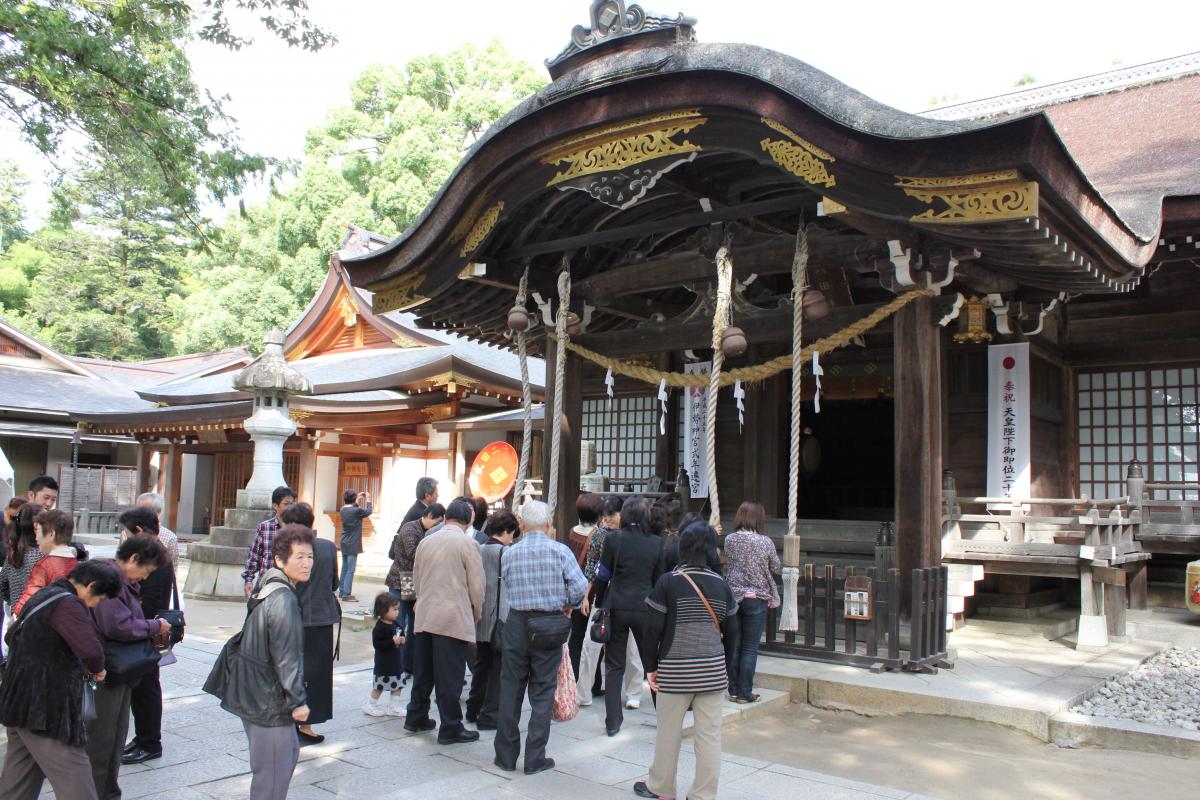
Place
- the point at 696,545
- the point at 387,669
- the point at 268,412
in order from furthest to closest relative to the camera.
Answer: the point at 268,412 → the point at 387,669 → the point at 696,545

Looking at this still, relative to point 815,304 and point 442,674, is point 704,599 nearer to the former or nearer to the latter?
point 442,674

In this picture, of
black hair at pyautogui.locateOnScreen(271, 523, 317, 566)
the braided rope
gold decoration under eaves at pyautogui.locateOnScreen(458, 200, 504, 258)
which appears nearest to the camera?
black hair at pyautogui.locateOnScreen(271, 523, 317, 566)

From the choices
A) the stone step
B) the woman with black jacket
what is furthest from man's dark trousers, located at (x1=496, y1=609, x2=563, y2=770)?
the stone step

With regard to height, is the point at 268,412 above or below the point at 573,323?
below

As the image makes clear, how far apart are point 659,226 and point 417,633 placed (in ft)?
14.1

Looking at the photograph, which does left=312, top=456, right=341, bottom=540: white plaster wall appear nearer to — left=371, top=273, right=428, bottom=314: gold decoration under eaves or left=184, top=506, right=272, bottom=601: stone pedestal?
left=184, top=506, right=272, bottom=601: stone pedestal

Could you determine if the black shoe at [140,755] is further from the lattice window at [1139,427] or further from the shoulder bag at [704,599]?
the lattice window at [1139,427]

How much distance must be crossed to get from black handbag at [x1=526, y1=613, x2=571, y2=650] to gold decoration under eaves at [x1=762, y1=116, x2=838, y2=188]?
3665mm

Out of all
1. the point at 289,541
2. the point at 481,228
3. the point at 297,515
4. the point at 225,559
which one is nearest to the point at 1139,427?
the point at 481,228

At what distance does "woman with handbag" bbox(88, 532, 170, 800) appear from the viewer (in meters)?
4.14

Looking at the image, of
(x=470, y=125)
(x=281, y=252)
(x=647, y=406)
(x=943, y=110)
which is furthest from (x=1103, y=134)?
(x=281, y=252)

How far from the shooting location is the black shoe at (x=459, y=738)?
563cm

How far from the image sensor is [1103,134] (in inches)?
476

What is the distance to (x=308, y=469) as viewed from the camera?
19109 mm
